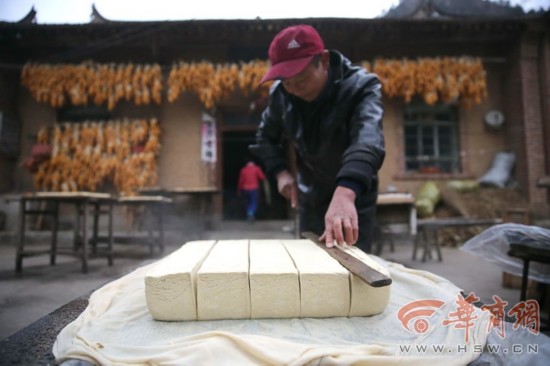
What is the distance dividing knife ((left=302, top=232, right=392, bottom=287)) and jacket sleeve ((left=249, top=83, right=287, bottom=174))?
1053 mm

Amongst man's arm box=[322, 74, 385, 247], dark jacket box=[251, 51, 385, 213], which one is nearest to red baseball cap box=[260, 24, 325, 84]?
dark jacket box=[251, 51, 385, 213]

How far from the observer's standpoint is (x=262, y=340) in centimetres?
85

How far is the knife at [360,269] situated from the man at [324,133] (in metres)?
0.11

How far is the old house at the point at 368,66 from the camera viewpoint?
755 cm

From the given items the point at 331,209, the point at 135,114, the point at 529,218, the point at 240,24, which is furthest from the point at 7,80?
the point at 529,218

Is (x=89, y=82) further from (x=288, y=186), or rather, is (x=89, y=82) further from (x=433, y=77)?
(x=433, y=77)

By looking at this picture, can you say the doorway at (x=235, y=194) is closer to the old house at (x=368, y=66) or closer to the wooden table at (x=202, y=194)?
the old house at (x=368, y=66)

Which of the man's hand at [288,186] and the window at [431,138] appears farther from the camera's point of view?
the window at [431,138]

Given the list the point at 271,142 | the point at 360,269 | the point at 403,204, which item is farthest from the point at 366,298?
the point at 403,204

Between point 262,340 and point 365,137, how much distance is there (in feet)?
3.54

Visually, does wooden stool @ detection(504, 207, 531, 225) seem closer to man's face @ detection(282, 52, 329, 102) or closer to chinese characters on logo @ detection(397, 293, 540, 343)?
man's face @ detection(282, 52, 329, 102)

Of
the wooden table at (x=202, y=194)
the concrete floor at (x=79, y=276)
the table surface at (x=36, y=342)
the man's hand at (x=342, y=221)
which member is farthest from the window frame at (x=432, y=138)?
the table surface at (x=36, y=342)

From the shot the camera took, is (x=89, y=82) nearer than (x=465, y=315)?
No

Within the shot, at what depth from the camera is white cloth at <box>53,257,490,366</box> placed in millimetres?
788
